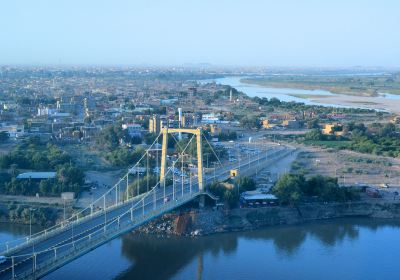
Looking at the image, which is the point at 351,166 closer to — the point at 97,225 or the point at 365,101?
the point at 97,225

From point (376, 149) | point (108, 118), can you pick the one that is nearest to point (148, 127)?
point (108, 118)

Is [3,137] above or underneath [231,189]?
underneath

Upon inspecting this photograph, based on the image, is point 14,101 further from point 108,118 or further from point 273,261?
point 273,261

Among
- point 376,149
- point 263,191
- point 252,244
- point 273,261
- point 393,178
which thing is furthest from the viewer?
point 376,149

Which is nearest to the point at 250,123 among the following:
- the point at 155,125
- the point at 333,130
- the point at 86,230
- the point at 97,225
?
the point at 333,130

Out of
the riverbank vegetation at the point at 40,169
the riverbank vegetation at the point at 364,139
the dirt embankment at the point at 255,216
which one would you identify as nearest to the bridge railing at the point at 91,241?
the dirt embankment at the point at 255,216

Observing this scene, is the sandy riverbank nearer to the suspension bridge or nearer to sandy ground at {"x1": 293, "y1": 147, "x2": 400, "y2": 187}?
sandy ground at {"x1": 293, "y1": 147, "x2": 400, "y2": 187}

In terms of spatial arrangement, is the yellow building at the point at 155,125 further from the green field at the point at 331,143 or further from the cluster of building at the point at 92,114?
the green field at the point at 331,143
